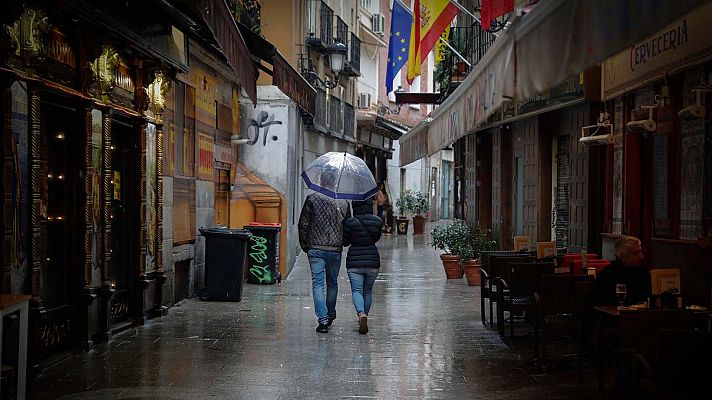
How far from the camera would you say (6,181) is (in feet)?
27.2

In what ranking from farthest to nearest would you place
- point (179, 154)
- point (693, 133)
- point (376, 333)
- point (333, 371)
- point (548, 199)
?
point (548, 199) → point (179, 154) → point (376, 333) → point (693, 133) → point (333, 371)

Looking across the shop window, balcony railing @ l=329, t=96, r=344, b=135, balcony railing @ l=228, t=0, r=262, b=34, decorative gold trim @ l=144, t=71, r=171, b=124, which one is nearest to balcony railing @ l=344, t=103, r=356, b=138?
balcony railing @ l=329, t=96, r=344, b=135

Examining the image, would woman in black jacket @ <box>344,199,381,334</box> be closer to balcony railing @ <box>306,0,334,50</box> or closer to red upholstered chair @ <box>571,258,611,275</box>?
red upholstered chair @ <box>571,258,611,275</box>

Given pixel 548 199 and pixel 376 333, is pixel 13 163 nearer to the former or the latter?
pixel 376 333

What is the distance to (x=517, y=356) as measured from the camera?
10250 mm

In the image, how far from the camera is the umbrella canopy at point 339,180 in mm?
12281

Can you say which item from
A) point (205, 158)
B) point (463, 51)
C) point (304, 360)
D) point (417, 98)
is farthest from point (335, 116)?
point (304, 360)

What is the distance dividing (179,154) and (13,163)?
20.0ft

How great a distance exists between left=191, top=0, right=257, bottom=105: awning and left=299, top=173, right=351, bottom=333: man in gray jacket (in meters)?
1.65

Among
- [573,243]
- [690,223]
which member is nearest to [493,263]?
[690,223]

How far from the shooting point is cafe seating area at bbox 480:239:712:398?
565cm

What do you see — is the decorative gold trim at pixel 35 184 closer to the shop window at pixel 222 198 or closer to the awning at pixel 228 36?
the awning at pixel 228 36

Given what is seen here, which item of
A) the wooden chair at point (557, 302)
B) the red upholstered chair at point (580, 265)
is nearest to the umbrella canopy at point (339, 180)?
the red upholstered chair at point (580, 265)

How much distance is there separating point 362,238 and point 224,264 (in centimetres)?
411
